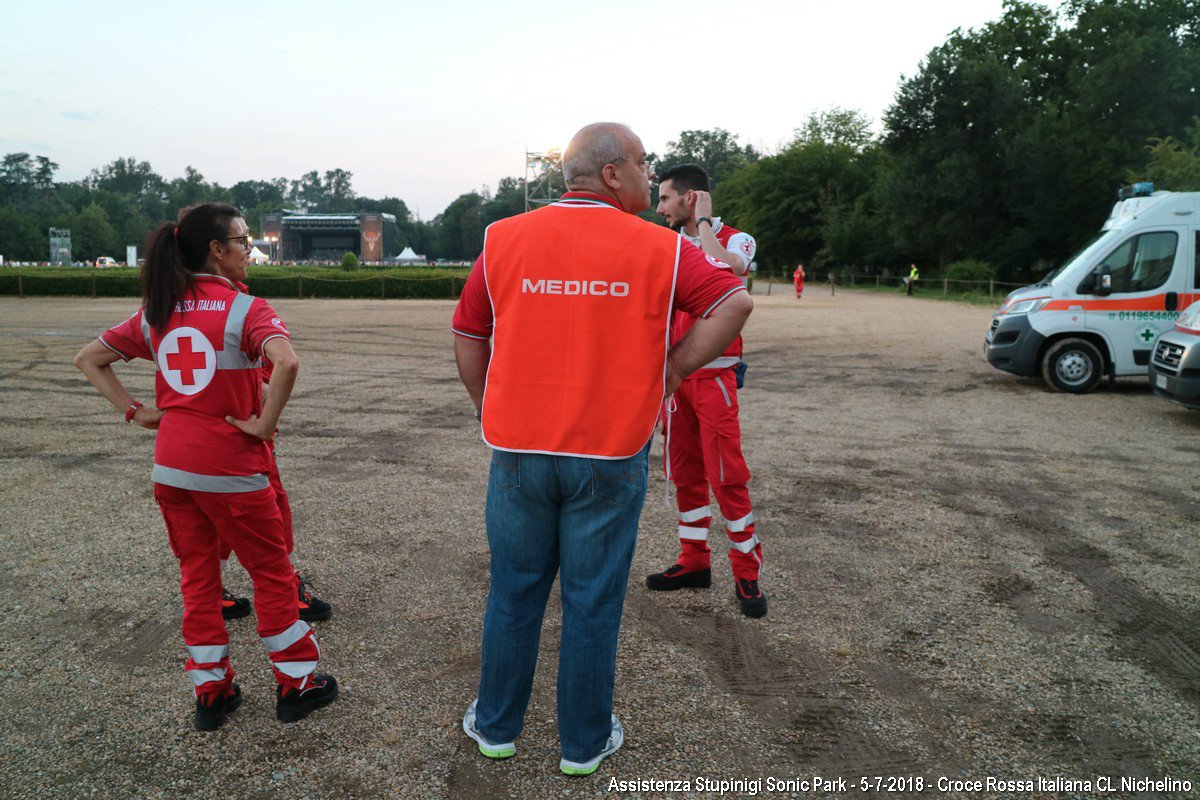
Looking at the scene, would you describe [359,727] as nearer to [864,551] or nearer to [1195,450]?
[864,551]

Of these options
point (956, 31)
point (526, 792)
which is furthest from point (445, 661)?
point (956, 31)

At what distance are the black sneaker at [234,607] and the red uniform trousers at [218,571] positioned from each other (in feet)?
3.10

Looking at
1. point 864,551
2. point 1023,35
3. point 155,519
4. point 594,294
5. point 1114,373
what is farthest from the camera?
point 1023,35

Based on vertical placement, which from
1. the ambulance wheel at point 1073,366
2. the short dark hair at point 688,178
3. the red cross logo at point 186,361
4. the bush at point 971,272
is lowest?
the ambulance wheel at point 1073,366

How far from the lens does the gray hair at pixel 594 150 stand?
2547mm

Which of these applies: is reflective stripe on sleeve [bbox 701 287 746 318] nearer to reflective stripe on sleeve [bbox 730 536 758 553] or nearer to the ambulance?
reflective stripe on sleeve [bbox 730 536 758 553]

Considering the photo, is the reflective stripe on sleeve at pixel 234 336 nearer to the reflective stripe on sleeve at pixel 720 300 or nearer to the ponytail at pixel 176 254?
the ponytail at pixel 176 254

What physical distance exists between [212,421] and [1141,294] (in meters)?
11.8

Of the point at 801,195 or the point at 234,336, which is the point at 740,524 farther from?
the point at 801,195

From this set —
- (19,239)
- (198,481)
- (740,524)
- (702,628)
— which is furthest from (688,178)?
(19,239)

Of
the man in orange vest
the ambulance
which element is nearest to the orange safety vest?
the man in orange vest

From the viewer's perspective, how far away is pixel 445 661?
11.8ft

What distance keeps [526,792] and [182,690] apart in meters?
1.58

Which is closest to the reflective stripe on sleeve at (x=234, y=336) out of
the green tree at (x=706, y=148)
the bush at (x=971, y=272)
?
the bush at (x=971, y=272)
